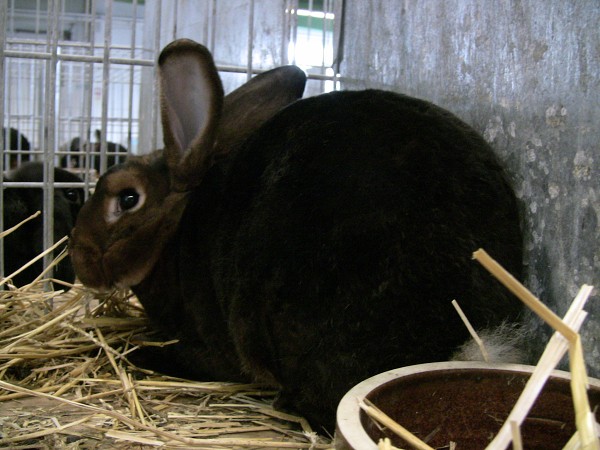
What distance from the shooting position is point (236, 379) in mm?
2082

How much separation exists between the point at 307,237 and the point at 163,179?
79 centimetres

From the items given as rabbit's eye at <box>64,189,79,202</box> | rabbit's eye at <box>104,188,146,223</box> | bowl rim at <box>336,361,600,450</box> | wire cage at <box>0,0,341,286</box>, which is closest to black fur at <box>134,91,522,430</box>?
bowl rim at <box>336,361,600,450</box>

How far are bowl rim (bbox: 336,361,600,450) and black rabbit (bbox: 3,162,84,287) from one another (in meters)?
2.57

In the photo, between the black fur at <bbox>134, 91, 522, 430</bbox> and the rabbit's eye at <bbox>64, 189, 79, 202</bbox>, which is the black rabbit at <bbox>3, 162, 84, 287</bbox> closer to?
the rabbit's eye at <bbox>64, 189, 79, 202</bbox>

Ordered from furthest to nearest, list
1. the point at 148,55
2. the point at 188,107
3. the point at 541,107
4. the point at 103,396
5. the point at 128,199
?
the point at 148,55 < the point at 128,199 < the point at 188,107 < the point at 103,396 < the point at 541,107

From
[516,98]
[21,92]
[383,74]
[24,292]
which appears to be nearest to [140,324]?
[24,292]

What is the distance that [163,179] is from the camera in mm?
2256

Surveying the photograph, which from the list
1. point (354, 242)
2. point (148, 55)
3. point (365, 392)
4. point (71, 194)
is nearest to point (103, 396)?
point (354, 242)

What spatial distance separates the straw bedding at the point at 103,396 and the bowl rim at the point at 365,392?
433 millimetres

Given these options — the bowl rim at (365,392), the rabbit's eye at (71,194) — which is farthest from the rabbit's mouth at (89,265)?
the rabbit's eye at (71,194)

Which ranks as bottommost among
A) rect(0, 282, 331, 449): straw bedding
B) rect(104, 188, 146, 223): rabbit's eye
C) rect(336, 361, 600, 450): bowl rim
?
rect(0, 282, 331, 449): straw bedding

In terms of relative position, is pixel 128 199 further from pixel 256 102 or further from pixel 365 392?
pixel 365 392

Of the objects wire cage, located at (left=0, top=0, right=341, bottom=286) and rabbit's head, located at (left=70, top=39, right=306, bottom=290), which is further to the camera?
wire cage, located at (left=0, top=0, right=341, bottom=286)

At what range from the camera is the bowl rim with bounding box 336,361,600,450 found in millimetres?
950
